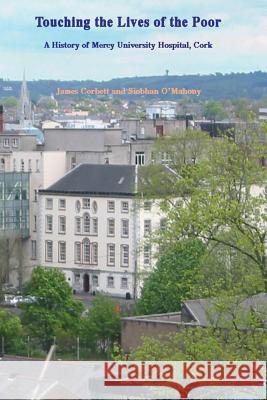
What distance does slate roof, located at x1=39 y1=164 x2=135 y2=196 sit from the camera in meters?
83.2

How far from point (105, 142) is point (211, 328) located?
6315 cm

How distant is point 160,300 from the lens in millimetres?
59906

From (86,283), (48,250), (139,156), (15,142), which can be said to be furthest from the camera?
(15,142)

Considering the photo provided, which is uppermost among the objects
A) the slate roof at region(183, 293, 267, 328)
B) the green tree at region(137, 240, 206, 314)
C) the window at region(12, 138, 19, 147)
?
the window at region(12, 138, 19, 147)

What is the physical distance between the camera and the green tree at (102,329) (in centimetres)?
5875

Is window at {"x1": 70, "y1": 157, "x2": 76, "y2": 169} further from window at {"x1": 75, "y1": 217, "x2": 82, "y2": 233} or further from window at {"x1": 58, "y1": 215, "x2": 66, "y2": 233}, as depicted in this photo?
window at {"x1": 75, "y1": 217, "x2": 82, "y2": 233}

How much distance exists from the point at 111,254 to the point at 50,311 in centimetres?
2429

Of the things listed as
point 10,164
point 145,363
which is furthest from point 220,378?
point 10,164

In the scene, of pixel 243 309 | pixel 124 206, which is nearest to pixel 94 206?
pixel 124 206

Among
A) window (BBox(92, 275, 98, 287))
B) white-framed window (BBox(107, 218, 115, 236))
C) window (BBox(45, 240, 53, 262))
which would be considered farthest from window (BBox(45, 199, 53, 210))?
window (BBox(92, 275, 98, 287))

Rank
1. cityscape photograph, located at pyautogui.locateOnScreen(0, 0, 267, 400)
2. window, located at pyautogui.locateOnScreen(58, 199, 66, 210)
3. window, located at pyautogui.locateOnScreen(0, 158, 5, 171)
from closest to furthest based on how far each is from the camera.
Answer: cityscape photograph, located at pyautogui.locateOnScreen(0, 0, 267, 400) → window, located at pyautogui.locateOnScreen(58, 199, 66, 210) → window, located at pyautogui.locateOnScreen(0, 158, 5, 171)

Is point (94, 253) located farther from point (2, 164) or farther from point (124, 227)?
point (2, 164)

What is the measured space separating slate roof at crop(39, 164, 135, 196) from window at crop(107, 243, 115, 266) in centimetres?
278

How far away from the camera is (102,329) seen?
5894 cm
